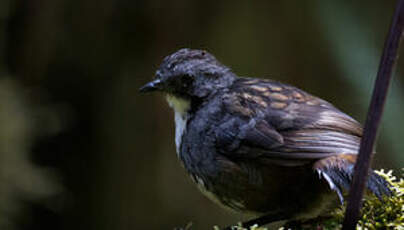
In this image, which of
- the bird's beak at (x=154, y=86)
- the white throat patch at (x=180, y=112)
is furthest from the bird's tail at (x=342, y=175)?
the bird's beak at (x=154, y=86)

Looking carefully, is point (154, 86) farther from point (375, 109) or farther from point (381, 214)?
point (375, 109)

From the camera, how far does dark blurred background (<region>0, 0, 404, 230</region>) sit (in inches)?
242

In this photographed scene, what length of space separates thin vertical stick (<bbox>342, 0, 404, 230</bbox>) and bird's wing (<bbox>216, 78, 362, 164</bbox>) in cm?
99

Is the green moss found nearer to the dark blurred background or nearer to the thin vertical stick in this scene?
the thin vertical stick

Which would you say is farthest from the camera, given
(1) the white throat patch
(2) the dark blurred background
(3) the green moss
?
(2) the dark blurred background

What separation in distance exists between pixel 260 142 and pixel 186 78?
853 mm

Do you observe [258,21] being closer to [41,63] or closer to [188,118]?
[41,63]

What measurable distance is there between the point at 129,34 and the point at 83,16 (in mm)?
570

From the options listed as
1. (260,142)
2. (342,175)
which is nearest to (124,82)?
(260,142)

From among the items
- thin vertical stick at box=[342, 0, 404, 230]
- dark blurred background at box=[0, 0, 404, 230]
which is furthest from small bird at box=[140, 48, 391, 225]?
dark blurred background at box=[0, 0, 404, 230]

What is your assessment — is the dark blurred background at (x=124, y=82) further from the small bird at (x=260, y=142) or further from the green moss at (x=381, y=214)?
the green moss at (x=381, y=214)

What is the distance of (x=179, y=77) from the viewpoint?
371cm

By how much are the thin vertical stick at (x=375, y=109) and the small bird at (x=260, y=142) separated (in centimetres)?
76

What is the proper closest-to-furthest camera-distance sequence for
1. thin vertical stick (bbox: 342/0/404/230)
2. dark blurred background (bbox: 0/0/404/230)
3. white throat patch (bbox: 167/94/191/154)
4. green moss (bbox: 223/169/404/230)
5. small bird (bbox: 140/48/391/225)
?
thin vertical stick (bbox: 342/0/404/230) → green moss (bbox: 223/169/404/230) → small bird (bbox: 140/48/391/225) → white throat patch (bbox: 167/94/191/154) → dark blurred background (bbox: 0/0/404/230)
